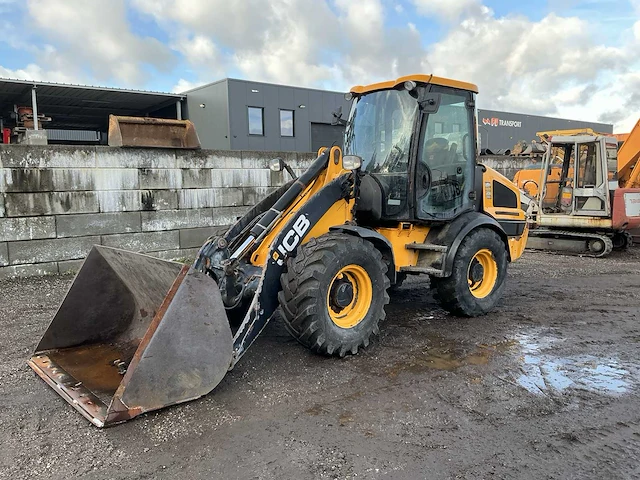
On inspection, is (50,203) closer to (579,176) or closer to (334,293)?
(334,293)

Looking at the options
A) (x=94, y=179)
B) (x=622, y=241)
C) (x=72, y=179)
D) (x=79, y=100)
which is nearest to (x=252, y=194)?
(x=94, y=179)

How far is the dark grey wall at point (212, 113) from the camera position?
63.4 ft

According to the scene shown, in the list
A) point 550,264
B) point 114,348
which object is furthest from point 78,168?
point 550,264

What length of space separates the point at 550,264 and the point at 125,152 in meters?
7.25

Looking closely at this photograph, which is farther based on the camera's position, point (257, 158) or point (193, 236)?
point (257, 158)

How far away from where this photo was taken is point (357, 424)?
3.10m

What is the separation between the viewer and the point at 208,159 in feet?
27.3

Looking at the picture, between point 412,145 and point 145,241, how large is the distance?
480 cm

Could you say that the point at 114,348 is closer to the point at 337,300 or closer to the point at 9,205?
the point at 337,300

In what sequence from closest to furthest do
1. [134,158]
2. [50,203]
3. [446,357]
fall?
→ 1. [446,357]
2. [50,203]
3. [134,158]

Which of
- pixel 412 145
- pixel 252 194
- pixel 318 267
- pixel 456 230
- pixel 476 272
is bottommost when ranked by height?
pixel 476 272

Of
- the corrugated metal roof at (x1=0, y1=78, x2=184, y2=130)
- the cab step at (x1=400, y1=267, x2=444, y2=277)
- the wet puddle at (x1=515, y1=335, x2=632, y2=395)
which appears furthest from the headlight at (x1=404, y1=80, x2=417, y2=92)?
the corrugated metal roof at (x1=0, y1=78, x2=184, y2=130)

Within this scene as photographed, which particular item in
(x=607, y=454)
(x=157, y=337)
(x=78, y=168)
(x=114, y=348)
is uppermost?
(x=78, y=168)

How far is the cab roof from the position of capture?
4746 mm
